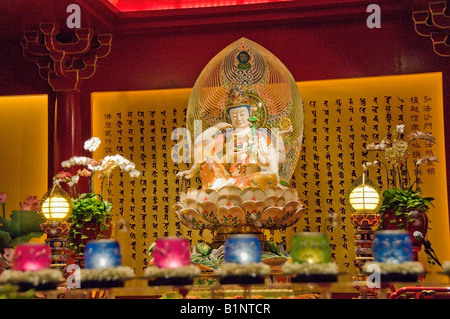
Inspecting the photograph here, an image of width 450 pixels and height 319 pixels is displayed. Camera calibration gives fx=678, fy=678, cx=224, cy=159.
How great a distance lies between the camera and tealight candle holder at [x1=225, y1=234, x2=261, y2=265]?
2.03m

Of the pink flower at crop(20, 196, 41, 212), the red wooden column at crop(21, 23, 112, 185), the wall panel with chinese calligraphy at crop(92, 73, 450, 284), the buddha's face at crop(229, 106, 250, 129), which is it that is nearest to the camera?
the buddha's face at crop(229, 106, 250, 129)

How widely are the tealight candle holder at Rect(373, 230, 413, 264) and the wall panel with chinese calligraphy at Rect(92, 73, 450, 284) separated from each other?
9.61ft

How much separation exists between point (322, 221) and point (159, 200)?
1.27 meters

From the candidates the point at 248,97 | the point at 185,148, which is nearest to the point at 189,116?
the point at 248,97

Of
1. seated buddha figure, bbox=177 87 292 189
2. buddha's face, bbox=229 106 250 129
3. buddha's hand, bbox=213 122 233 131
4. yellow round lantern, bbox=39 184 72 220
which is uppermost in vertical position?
buddha's face, bbox=229 106 250 129

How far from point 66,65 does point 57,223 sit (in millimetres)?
2049

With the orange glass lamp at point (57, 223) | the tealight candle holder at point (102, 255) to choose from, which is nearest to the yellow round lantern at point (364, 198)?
the orange glass lamp at point (57, 223)

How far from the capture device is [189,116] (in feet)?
14.8

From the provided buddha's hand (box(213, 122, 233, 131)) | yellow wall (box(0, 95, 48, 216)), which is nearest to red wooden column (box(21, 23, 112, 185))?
yellow wall (box(0, 95, 48, 216))

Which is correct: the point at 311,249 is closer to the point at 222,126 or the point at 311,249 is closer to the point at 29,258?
the point at 29,258

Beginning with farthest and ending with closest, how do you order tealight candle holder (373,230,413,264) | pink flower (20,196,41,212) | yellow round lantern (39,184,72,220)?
pink flower (20,196,41,212) < yellow round lantern (39,184,72,220) < tealight candle holder (373,230,413,264)

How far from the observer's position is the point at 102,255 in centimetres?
201

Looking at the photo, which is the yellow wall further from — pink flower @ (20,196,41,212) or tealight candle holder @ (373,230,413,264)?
tealight candle holder @ (373,230,413,264)

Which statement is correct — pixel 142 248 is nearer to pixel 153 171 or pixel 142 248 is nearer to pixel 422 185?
pixel 153 171
